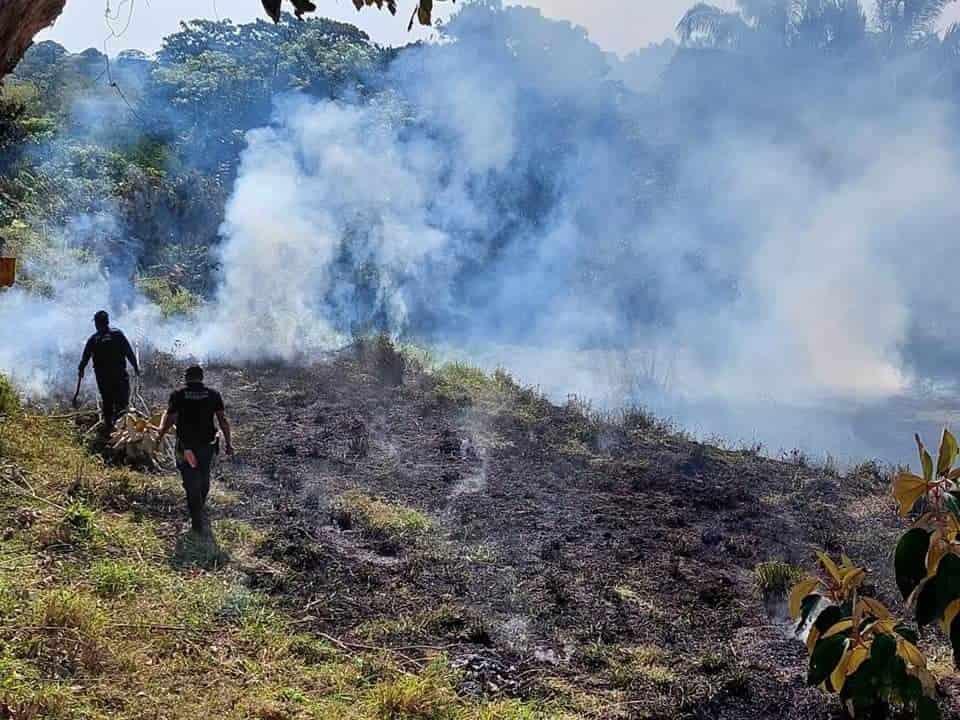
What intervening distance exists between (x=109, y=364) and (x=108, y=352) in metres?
0.14

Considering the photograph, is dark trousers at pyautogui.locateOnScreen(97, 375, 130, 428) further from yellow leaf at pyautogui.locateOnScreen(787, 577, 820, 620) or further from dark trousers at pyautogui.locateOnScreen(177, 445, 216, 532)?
yellow leaf at pyautogui.locateOnScreen(787, 577, 820, 620)

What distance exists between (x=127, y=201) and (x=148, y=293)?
373 cm

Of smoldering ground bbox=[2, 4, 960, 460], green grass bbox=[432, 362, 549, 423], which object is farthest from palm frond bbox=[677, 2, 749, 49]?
green grass bbox=[432, 362, 549, 423]

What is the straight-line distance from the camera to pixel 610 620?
18.7 feet

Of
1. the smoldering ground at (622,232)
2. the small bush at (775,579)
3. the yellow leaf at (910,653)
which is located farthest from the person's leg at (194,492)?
the smoldering ground at (622,232)

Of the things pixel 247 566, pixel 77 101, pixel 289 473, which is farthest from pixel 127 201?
pixel 247 566

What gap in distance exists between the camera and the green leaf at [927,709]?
127 cm

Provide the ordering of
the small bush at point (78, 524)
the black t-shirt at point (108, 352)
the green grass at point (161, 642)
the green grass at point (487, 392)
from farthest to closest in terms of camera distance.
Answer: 1. the green grass at point (487, 392)
2. the black t-shirt at point (108, 352)
3. the small bush at point (78, 524)
4. the green grass at point (161, 642)

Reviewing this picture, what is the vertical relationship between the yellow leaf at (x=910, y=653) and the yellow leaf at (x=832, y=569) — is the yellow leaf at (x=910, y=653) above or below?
below

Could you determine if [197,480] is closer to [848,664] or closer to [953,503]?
[848,664]

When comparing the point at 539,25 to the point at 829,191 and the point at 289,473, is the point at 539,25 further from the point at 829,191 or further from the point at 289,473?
the point at 289,473

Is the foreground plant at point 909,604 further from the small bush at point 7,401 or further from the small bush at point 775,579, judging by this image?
the small bush at point 7,401

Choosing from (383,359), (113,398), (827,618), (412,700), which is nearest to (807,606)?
(827,618)

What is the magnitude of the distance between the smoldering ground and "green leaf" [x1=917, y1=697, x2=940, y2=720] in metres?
12.3
